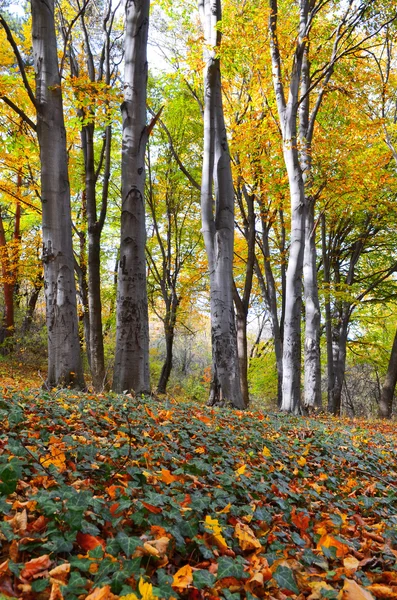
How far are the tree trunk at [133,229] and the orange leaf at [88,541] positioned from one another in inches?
155

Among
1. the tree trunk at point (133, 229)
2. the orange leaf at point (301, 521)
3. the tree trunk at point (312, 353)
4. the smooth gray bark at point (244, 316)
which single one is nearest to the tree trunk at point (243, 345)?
the smooth gray bark at point (244, 316)

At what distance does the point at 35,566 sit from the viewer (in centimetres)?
157

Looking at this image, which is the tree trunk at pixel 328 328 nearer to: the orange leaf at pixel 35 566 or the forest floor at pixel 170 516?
the forest floor at pixel 170 516

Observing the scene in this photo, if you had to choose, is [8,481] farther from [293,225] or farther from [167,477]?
[293,225]

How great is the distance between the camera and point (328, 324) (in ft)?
48.5

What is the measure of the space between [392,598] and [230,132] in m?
12.2

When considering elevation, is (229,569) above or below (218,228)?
below

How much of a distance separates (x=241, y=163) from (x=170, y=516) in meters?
11.6

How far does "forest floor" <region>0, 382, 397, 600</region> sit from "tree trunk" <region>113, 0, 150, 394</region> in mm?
1658

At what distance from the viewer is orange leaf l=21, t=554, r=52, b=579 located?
1.53 metres

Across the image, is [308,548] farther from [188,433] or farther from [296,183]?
[296,183]

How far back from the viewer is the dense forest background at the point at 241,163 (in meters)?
7.95

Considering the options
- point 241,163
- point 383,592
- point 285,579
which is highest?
point 241,163

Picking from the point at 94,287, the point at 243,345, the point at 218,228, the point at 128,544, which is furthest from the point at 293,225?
the point at 128,544
